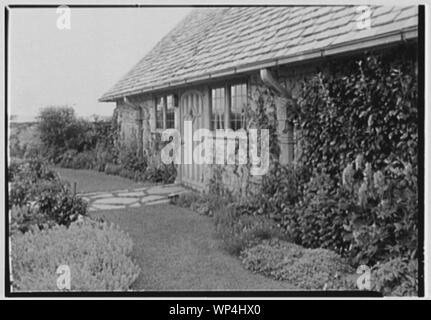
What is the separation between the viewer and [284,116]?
3.44m

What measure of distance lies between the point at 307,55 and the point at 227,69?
68 centimetres

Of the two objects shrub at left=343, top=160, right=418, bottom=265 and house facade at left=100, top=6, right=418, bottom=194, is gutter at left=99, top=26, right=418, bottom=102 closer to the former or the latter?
house facade at left=100, top=6, right=418, bottom=194

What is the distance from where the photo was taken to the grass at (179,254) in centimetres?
323

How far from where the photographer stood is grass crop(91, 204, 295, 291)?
10.6 feet

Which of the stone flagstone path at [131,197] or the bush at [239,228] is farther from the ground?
the stone flagstone path at [131,197]

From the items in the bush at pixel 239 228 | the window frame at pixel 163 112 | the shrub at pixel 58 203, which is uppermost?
the window frame at pixel 163 112

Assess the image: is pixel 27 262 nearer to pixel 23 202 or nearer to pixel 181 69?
pixel 23 202

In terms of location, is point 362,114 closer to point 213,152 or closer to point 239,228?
point 213,152

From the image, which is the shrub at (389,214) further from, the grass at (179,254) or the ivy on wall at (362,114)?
the grass at (179,254)

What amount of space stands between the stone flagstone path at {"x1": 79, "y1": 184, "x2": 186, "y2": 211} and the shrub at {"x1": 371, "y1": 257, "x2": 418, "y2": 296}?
1.65 meters

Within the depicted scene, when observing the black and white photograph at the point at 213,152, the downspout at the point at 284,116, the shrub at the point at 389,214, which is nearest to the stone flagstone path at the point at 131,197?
the black and white photograph at the point at 213,152

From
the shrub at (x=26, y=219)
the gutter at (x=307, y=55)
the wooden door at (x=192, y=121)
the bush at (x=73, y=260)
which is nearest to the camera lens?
the gutter at (x=307, y=55)

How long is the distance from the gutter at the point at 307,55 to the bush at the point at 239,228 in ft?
3.67

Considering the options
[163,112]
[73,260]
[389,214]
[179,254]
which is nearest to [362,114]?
[389,214]
